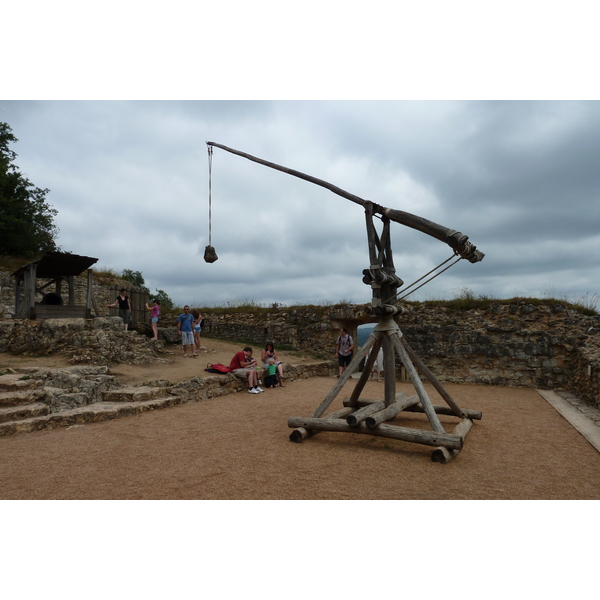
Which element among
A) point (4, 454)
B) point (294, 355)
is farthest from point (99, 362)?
point (294, 355)

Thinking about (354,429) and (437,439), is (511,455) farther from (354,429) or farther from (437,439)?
(354,429)

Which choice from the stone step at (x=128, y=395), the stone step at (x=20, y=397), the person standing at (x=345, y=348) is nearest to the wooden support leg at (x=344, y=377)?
the stone step at (x=128, y=395)

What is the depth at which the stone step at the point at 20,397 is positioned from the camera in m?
6.82

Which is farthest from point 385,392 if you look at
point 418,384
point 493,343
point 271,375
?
point 493,343

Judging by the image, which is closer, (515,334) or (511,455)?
(511,455)

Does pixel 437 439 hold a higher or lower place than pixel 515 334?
lower

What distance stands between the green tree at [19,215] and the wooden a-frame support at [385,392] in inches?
971

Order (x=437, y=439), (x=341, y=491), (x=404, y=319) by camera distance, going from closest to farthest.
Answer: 1. (x=341, y=491)
2. (x=437, y=439)
3. (x=404, y=319)

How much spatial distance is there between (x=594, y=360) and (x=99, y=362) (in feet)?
38.2

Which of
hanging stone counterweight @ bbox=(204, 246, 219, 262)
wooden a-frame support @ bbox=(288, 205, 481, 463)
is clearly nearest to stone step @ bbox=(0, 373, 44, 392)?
hanging stone counterweight @ bbox=(204, 246, 219, 262)

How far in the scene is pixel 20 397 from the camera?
694 cm

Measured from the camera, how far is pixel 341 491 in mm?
4000

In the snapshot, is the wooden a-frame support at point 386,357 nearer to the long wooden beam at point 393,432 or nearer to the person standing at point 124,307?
the long wooden beam at point 393,432

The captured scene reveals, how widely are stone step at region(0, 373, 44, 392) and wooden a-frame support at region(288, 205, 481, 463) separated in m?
5.25
